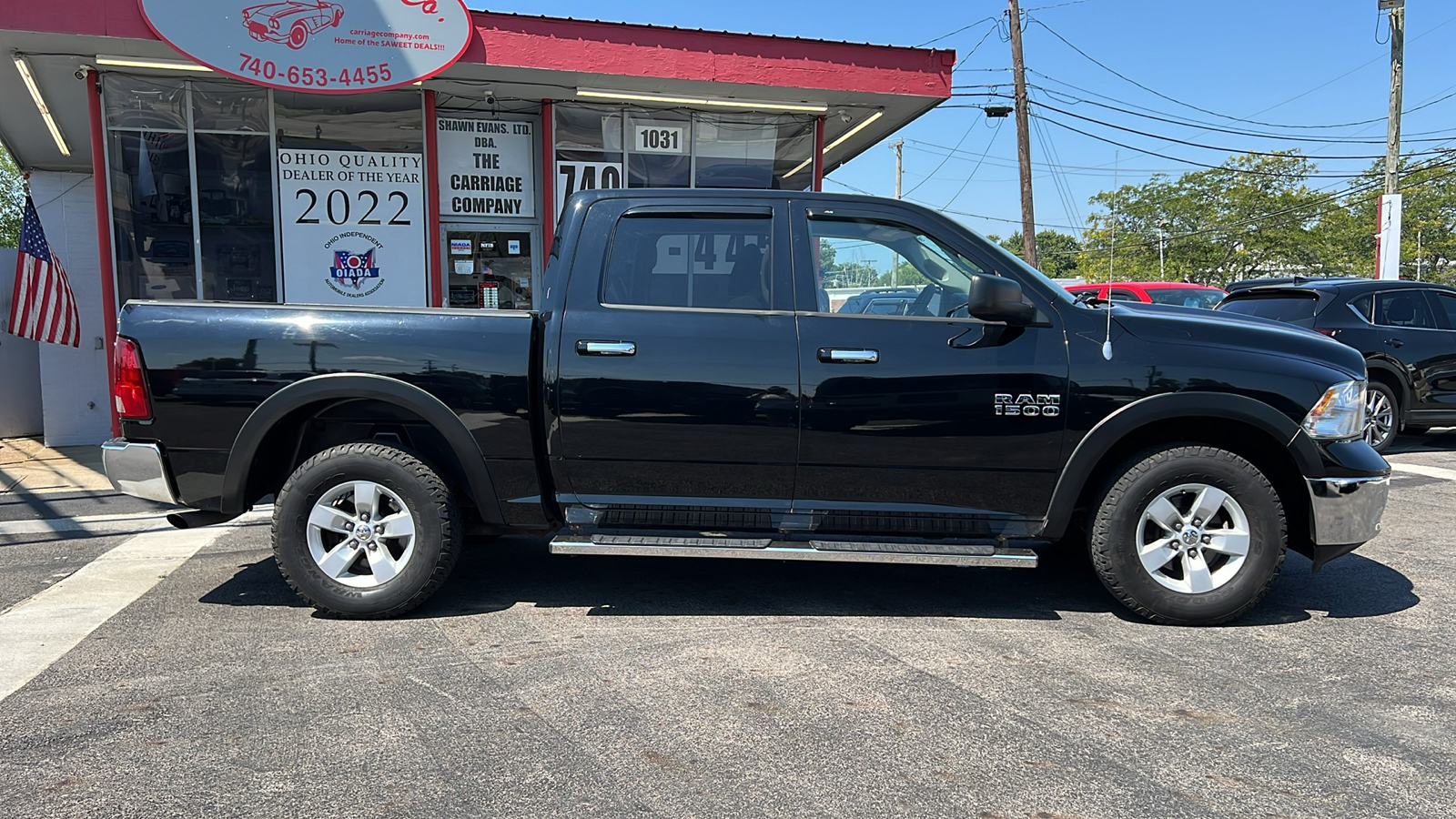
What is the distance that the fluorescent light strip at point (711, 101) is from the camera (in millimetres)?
10453

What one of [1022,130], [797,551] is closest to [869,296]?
[797,551]

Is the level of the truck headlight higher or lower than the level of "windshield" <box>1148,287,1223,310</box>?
lower

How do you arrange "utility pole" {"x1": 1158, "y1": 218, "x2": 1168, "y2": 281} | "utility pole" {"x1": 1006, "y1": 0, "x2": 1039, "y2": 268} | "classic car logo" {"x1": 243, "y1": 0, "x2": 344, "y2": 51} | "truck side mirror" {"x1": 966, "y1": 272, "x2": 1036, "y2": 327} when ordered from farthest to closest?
"utility pole" {"x1": 1158, "y1": 218, "x2": 1168, "y2": 281} → "utility pole" {"x1": 1006, "y1": 0, "x2": 1039, "y2": 268} → "classic car logo" {"x1": 243, "y1": 0, "x2": 344, "y2": 51} → "truck side mirror" {"x1": 966, "y1": 272, "x2": 1036, "y2": 327}

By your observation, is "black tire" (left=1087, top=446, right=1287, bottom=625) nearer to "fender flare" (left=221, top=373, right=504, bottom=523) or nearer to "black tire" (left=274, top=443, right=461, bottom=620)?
"fender flare" (left=221, top=373, right=504, bottom=523)

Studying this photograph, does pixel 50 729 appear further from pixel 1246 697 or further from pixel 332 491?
pixel 1246 697

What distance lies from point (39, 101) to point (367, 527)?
8717mm

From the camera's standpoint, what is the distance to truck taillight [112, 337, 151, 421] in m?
4.37

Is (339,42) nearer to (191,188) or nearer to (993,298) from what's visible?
(191,188)

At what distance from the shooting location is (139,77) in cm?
947

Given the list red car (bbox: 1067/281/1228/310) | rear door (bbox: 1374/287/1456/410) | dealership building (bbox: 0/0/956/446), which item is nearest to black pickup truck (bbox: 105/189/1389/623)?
dealership building (bbox: 0/0/956/446)

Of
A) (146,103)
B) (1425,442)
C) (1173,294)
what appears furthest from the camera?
(1173,294)

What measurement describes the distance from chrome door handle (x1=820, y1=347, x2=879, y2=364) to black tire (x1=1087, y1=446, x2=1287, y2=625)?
1.25 m

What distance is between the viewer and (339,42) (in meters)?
9.20

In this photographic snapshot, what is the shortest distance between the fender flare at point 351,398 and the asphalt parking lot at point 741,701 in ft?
2.52
